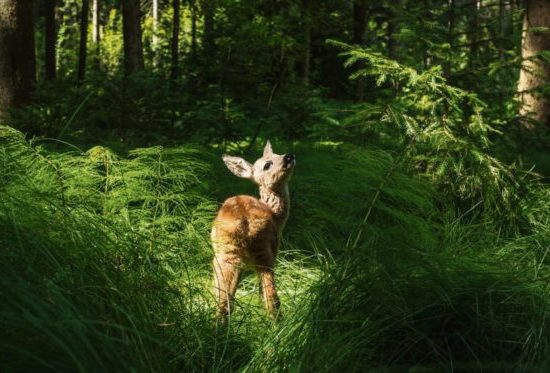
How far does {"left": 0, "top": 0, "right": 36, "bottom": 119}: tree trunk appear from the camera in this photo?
27.7ft

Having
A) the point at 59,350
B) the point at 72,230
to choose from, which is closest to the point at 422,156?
the point at 72,230

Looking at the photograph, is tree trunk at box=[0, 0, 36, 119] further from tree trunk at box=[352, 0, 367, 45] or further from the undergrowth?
tree trunk at box=[352, 0, 367, 45]

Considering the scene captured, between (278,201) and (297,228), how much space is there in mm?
1447

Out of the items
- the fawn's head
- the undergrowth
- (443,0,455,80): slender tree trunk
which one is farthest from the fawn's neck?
(443,0,455,80): slender tree trunk

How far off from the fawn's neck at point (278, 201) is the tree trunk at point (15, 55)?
16.4 ft

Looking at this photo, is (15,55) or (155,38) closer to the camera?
(15,55)

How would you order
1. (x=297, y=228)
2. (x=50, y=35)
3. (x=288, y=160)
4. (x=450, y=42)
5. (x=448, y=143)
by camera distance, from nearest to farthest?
(x=288, y=160), (x=297, y=228), (x=448, y=143), (x=450, y=42), (x=50, y=35)

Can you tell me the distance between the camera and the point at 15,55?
8.64m

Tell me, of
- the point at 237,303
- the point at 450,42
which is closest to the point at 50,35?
the point at 450,42

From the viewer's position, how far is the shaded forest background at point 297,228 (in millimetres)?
2900

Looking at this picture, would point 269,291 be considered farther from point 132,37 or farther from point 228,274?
point 132,37

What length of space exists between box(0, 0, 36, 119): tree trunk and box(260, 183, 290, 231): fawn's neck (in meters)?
A: 4.99

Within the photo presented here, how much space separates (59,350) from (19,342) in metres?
0.17

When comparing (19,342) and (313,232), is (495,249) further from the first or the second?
(19,342)
